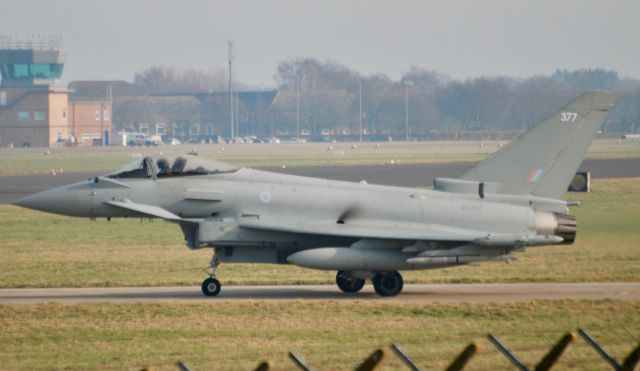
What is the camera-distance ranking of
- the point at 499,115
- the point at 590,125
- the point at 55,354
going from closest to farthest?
the point at 55,354 < the point at 590,125 < the point at 499,115

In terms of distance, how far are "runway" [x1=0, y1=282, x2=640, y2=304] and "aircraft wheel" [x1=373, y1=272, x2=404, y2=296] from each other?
156mm

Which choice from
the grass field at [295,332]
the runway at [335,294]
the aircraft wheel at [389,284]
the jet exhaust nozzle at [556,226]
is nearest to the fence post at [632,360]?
the grass field at [295,332]

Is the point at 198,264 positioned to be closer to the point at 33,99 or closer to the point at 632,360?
the point at 632,360

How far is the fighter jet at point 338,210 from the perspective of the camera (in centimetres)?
2259

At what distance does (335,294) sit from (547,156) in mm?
5042

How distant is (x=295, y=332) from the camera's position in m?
18.3

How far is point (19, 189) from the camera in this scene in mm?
57000

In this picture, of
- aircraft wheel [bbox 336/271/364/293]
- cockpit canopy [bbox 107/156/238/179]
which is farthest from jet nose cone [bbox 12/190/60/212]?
aircraft wheel [bbox 336/271/364/293]

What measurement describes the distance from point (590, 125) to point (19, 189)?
38699mm

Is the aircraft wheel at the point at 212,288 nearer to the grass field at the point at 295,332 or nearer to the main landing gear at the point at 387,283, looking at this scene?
the grass field at the point at 295,332

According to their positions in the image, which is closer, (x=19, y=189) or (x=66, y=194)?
(x=66, y=194)

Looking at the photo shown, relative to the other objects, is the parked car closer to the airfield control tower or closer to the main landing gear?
the airfield control tower

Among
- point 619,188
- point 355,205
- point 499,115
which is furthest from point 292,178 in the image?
point 499,115

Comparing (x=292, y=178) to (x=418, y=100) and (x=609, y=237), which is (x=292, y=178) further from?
(x=418, y=100)
